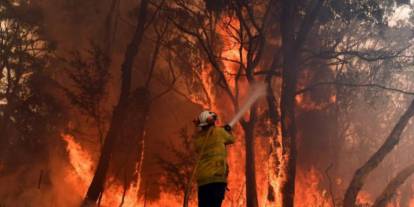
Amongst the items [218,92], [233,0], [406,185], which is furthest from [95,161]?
[406,185]

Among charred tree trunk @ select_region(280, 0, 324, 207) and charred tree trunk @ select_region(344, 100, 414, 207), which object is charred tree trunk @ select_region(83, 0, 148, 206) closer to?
charred tree trunk @ select_region(280, 0, 324, 207)

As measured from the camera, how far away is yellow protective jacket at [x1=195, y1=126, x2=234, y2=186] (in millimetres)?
5977

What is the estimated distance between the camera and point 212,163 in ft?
19.7

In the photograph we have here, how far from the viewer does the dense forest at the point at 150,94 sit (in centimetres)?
2030

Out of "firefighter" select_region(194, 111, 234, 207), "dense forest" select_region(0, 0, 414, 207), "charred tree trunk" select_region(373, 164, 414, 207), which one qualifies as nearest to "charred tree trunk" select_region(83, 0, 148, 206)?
"dense forest" select_region(0, 0, 414, 207)

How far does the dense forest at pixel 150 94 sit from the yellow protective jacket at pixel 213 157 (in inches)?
434

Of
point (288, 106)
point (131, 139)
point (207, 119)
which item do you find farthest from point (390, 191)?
point (131, 139)

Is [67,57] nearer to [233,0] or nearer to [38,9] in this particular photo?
[38,9]

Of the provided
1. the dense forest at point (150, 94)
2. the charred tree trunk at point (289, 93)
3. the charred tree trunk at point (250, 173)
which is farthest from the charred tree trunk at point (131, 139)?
the charred tree trunk at point (289, 93)

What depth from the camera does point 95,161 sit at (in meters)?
25.6

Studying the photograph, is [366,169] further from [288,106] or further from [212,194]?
[212,194]

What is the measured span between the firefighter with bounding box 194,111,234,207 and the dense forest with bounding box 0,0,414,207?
1101 cm

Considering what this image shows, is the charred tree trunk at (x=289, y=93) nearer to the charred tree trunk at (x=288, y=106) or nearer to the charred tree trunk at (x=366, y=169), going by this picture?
the charred tree trunk at (x=288, y=106)

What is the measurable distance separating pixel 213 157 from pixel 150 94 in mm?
19820
